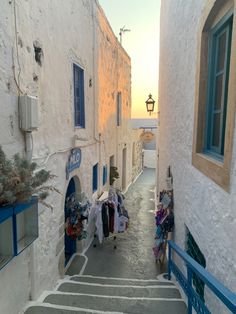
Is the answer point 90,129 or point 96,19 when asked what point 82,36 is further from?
point 90,129

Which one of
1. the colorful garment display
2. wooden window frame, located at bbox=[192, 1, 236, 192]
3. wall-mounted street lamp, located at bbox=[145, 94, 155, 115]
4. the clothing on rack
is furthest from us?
wall-mounted street lamp, located at bbox=[145, 94, 155, 115]

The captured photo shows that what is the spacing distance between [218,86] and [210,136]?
0.67m

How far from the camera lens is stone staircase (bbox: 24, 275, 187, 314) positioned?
11.2 ft

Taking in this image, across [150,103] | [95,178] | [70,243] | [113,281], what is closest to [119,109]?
[150,103]

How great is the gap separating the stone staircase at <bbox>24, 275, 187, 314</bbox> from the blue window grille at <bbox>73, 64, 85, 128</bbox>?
3774 millimetres

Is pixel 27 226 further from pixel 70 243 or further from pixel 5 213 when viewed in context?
pixel 70 243

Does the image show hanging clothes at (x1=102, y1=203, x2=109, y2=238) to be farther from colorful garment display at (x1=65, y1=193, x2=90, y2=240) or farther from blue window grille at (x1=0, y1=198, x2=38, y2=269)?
blue window grille at (x1=0, y1=198, x2=38, y2=269)

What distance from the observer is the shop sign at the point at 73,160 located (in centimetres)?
535

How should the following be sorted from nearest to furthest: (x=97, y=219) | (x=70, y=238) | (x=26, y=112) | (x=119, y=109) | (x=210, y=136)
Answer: (x=26, y=112) → (x=210, y=136) → (x=70, y=238) → (x=97, y=219) → (x=119, y=109)

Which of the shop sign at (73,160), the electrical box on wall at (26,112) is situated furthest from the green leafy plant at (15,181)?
the shop sign at (73,160)

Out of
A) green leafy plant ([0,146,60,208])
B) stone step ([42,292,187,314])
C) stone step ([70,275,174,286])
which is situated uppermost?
green leafy plant ([0,146,60,208])

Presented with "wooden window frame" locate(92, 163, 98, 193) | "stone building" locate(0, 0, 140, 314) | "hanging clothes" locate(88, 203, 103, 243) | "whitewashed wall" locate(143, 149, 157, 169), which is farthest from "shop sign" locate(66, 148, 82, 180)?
"whitewashed wall" locate(143, 149, 157, 169)

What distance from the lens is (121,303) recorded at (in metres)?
3.78

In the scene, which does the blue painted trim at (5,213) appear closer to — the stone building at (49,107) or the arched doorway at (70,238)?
the stone building at (49,107)
